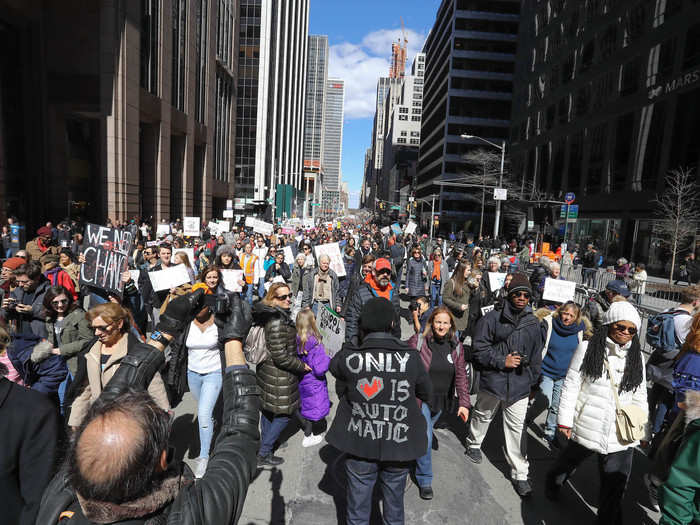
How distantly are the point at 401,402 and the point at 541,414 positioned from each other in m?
4.19

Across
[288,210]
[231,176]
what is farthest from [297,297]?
[288,210]

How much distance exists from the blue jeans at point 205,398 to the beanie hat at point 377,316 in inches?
82.7

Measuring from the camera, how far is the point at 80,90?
2631 centimetres

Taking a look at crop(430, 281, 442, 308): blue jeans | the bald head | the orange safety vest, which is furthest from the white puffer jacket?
the orange safety vest

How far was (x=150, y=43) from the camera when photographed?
29.0 meters

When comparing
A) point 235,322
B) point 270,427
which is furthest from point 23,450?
point 270,427

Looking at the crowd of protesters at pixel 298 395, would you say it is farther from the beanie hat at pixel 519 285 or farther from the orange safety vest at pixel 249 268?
the orange safety vest at pixel 249 268

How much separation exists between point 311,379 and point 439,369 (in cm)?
142

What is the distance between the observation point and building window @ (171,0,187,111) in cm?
3284

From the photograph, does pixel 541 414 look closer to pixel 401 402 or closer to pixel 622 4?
pixel 401 402

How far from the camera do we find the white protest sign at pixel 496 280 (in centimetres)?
896

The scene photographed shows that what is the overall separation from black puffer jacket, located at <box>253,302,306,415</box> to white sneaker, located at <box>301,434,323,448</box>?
2.20 ft

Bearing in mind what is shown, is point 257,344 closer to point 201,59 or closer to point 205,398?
point 205,398

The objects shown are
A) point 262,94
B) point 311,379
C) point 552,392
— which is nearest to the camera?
point 311,379
